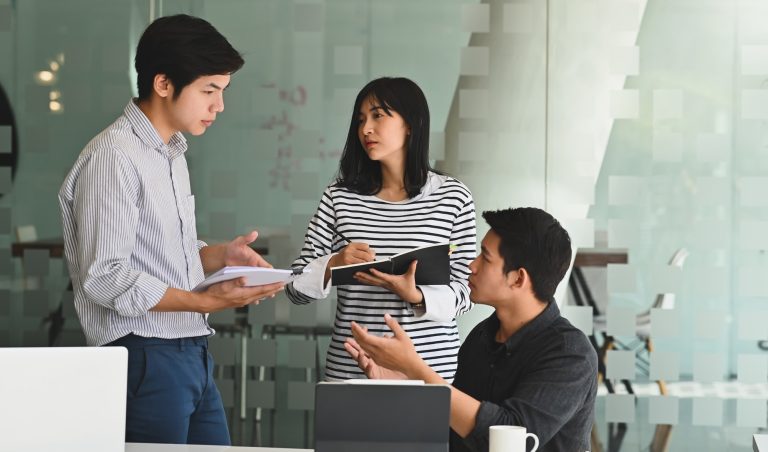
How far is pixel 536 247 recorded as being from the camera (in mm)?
2369

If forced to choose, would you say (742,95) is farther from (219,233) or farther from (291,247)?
(219,233)

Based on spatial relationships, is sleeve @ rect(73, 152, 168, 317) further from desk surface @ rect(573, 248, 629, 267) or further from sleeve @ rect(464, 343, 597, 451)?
desk surface @ rect(573, 248, 629, 267)

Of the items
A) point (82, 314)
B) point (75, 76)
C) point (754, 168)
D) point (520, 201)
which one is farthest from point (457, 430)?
point (75, 76)

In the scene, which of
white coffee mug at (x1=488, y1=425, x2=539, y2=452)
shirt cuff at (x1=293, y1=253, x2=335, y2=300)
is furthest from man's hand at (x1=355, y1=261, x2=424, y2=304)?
white coffee mug at (x1=488, y1=425, x2=539, y2=452)

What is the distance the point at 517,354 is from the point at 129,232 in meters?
1.02

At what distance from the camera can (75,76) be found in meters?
4.58

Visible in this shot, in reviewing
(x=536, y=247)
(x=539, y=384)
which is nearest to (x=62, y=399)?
(x=539, y=384)

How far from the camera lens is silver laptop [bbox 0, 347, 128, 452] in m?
1.92

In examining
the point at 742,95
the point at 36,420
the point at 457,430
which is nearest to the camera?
the point at 36,420

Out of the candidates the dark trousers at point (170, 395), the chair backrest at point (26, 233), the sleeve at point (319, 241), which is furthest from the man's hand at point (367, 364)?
the chair backrest at point (26, 233)

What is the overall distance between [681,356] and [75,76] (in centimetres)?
300

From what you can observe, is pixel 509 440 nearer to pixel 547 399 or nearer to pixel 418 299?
pixel 547 399

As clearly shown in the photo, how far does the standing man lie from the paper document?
0.03 metres

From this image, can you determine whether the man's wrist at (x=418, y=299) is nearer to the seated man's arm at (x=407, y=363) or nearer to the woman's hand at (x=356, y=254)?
the woman's hand at (x=356, y=254)
